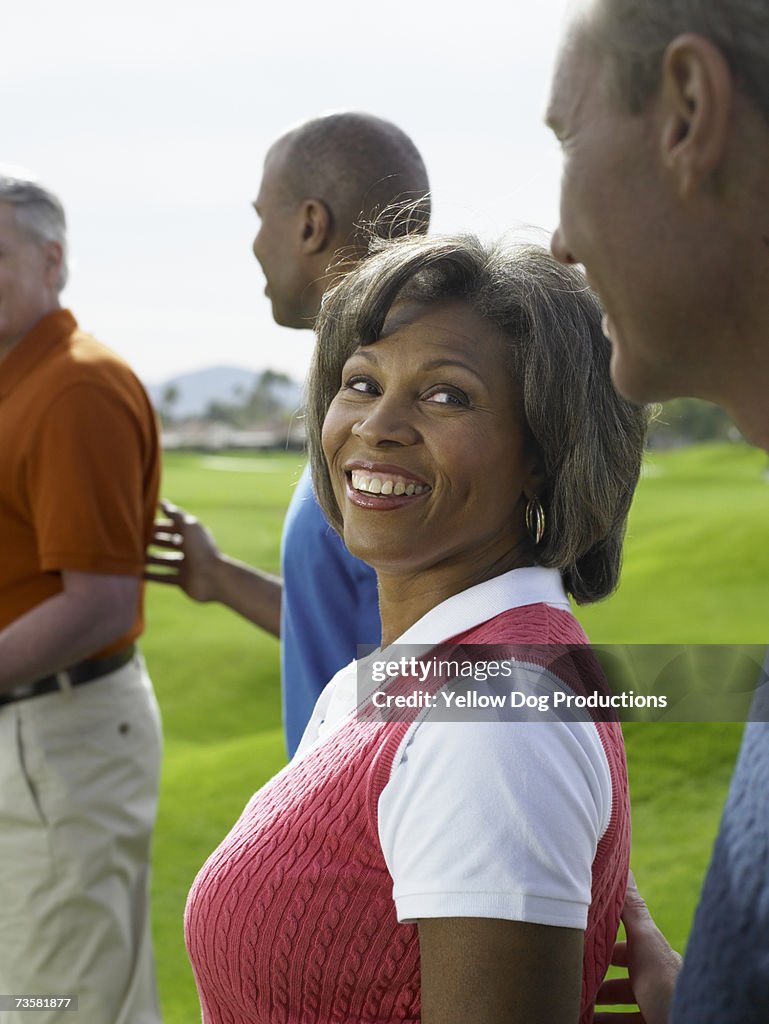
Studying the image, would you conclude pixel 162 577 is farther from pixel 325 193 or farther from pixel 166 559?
pixel 325 193

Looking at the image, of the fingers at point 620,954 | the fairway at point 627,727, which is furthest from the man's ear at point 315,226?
the fingers at point 620,954

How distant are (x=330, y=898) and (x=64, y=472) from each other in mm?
1797

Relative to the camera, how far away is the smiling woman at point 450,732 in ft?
4.03

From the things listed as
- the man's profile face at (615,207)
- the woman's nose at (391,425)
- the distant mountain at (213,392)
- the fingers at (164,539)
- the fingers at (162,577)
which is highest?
the man's profile face at (615,207)

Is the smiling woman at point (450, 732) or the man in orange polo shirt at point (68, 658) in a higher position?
the smiling woman at point (450, 732)

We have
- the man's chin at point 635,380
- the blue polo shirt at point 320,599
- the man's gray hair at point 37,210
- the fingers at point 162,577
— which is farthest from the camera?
the man's gray hair at point 37,210

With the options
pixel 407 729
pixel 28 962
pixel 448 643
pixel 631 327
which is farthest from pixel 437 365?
pixel 28 962

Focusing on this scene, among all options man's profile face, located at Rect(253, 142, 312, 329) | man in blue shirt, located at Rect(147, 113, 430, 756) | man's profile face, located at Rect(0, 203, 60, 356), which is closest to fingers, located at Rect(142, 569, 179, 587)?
man in blue shirt, located at Rect(147, 113, 430, 756)

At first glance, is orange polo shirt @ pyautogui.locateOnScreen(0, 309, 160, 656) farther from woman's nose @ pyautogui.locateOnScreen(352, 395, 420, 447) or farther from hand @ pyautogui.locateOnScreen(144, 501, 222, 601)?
woman's nose @ pyautogui.locateOnScreen(352, 395, 420, 447)

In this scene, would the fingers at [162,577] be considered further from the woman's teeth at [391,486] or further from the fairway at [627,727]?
the woman's teeth at [391,486]

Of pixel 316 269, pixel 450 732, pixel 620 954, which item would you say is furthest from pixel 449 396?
pixel 316 269

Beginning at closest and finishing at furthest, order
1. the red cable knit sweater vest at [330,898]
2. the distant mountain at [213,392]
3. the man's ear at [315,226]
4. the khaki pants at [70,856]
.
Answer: the red cable knit sweater vest at [330,898] < the man's ear at [315,226] < the khaki pants at [70,856] < the distant mountain at [213,392]

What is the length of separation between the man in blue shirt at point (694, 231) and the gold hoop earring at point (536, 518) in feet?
2.46

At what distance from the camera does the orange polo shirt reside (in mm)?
2904
